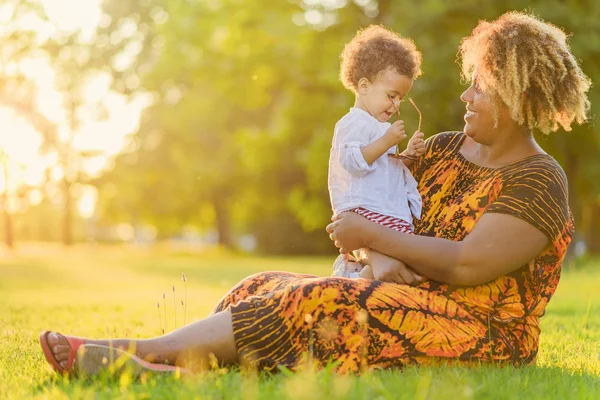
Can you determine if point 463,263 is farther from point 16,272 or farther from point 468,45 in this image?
point 16,272

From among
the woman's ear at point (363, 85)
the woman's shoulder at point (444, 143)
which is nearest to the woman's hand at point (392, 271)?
the woman's shoulder at point (444, 143)

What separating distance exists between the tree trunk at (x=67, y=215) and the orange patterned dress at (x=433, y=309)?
131ft

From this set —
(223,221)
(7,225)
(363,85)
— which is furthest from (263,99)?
(363,85)

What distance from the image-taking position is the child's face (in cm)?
461

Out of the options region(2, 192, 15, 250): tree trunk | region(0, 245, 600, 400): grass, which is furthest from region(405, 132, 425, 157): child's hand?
region(2, 192, 15, 250): tree trunk

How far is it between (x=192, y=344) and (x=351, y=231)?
3.08 feet

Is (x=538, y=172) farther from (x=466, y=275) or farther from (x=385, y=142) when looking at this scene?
(x=385, y=142)

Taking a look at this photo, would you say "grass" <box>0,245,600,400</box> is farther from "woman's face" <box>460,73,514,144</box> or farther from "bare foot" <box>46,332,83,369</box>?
"woman's face" <box>460,73,514,144</box>

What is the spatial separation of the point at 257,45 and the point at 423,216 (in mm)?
23501

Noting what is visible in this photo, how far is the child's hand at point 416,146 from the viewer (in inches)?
175

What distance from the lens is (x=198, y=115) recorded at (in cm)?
3522

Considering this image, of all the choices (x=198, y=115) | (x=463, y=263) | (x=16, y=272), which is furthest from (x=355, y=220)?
(x=198, y=115)

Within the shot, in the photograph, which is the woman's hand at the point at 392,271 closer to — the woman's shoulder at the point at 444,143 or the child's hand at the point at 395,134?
the child's hand at the point at 395,134

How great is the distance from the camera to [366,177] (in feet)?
14.5
